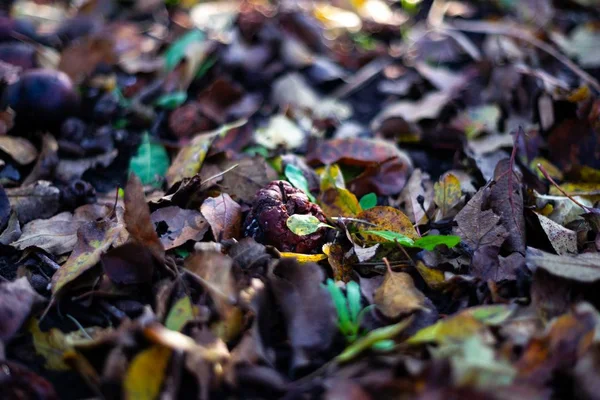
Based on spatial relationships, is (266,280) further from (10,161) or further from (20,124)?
(20,124)

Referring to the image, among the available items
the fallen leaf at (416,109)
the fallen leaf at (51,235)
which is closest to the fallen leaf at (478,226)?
the fallen leaf at (416,109)

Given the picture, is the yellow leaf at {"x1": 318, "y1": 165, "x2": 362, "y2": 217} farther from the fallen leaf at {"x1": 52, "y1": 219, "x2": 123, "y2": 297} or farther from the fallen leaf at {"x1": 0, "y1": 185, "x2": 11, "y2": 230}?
the fallen leaf at {"x1": 0, "y1": 185, "x2": 11, "y2": 230}

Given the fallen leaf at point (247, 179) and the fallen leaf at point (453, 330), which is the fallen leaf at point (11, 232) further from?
the fallen leaf at point (453, 330)

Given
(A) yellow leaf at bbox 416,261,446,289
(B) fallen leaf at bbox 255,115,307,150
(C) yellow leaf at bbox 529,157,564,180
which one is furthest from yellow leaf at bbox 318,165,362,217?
(C) yellow leaf at bbox 529,157,564,180

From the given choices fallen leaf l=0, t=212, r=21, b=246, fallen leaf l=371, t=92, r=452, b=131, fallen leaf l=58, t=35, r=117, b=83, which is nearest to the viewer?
fallen leaf l=0, t=212, r=21, b=246

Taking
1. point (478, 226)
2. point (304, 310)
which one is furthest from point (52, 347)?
point (478, 226)

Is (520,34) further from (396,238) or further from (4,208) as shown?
(4,208)

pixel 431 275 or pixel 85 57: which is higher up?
pixel 431 275
